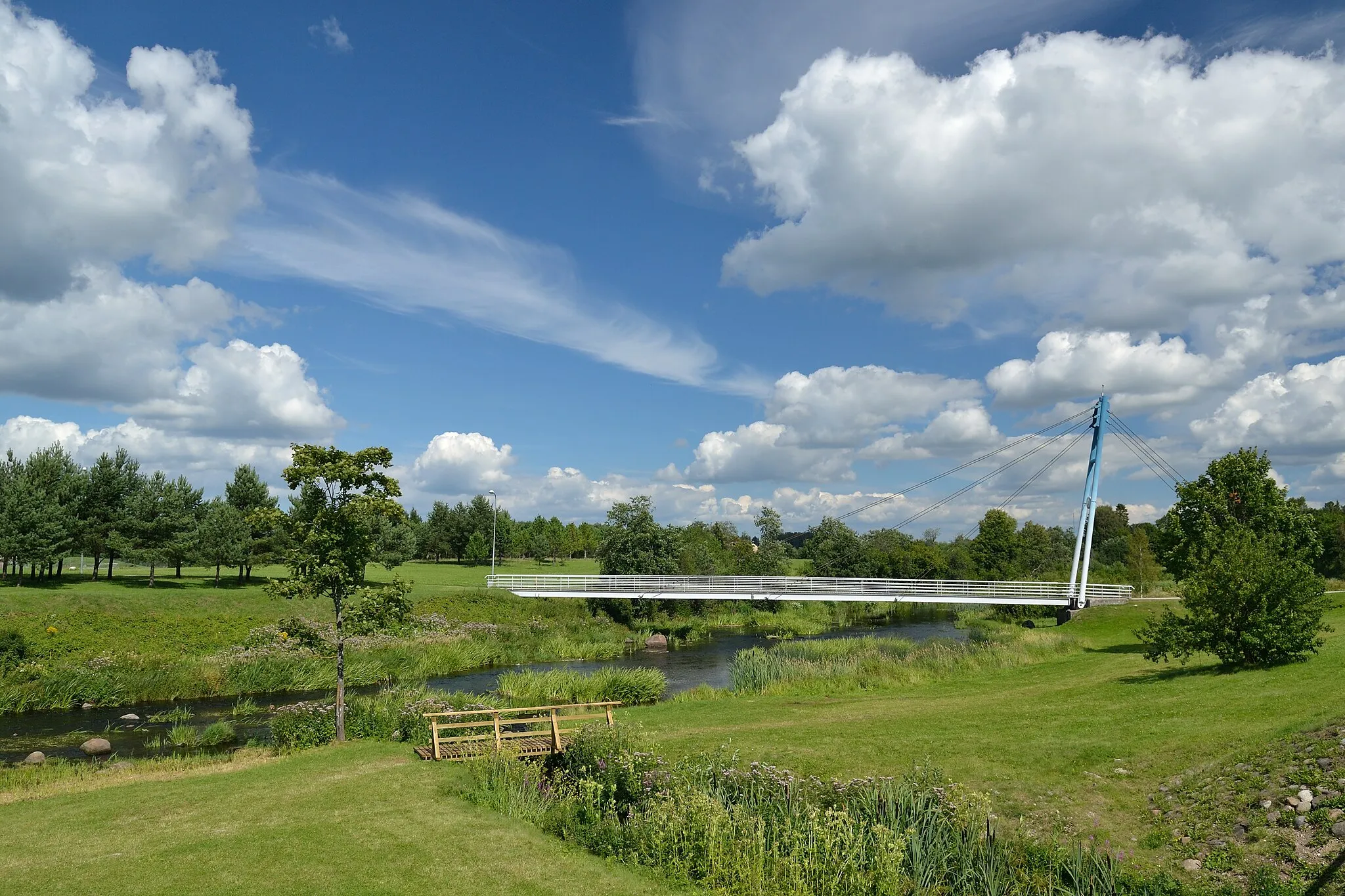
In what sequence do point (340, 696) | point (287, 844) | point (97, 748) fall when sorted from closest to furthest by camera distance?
point (287, 844), point (340, 696), point (97, 748)

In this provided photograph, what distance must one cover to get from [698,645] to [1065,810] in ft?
120

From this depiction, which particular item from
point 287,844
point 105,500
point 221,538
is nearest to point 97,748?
point 287,844

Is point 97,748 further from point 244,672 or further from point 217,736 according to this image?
point 244,672

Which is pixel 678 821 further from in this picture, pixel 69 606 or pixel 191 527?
pixel 191 527

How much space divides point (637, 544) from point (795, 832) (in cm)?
5233

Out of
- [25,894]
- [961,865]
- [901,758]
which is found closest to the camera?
[25,894]

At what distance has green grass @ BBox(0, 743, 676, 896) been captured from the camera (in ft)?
31.8

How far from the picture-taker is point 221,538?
48.9 meters

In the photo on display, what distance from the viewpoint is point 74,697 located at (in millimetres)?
25578

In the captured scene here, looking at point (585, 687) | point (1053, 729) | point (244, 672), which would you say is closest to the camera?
point (1053, 729)

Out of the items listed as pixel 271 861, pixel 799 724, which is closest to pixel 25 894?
pixel 271 861

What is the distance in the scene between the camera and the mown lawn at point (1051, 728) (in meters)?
12.5

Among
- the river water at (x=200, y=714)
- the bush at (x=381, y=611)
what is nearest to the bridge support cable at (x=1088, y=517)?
the river water at (x=200, y=714)

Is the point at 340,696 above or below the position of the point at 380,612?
below
